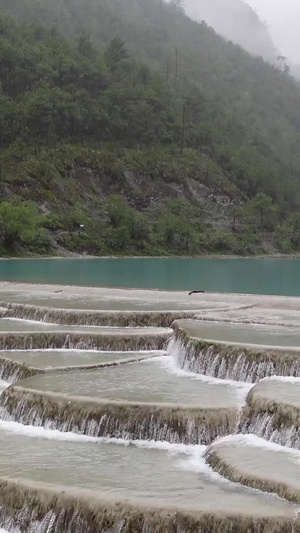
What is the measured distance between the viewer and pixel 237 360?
22.1 meters

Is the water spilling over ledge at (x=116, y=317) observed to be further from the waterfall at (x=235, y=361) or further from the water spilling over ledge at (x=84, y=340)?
the waterfall at (x=235, y=361)

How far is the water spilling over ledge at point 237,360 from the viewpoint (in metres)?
21.4

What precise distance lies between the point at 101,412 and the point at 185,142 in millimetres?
140766

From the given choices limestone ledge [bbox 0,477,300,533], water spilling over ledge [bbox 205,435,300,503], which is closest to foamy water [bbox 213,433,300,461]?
water spilling over ledge [bbox 205,435,300,503]

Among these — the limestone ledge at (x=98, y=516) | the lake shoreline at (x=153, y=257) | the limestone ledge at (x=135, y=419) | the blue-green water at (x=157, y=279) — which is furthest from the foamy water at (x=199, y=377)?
the lake shoreline at (x=153, y=257)

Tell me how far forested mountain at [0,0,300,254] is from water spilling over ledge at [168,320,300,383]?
68607mm

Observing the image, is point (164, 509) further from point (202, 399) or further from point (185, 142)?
point (185, 142)

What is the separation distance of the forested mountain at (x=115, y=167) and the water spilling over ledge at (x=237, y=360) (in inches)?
2701

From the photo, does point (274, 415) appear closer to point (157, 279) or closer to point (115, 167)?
point (157, 279)

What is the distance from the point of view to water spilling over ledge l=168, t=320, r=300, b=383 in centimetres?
2142

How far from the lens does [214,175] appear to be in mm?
143000

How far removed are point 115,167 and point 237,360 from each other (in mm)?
104467

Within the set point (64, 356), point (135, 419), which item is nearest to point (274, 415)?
point (135, 419)

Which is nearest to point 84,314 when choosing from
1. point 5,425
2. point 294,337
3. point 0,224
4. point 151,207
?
point 294,337
